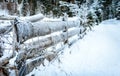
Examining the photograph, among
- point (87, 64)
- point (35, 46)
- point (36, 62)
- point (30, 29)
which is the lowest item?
point (87, 64)

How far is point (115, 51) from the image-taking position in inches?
255

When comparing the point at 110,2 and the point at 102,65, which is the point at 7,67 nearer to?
the point at 102,65

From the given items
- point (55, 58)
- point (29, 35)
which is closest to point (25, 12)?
point (55, 58)

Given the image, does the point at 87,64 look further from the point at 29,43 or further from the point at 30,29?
the point at 30,29

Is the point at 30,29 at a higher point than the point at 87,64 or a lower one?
higher

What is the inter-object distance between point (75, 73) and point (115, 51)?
247 cm

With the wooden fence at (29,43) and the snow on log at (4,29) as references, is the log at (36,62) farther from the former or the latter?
the snow on log at (4,29)

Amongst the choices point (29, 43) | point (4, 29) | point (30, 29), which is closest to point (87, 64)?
point (29, 43)

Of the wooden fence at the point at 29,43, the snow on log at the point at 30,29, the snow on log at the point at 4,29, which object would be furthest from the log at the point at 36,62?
the snow on log at the point at 4,29

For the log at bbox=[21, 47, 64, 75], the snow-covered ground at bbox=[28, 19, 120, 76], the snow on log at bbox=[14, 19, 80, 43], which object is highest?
the snow on log at bbox=[14, 19, 80, 43]

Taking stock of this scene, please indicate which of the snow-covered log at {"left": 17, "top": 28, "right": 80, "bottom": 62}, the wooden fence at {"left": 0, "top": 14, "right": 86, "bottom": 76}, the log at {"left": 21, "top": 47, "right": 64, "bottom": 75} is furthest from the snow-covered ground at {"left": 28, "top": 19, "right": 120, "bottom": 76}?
the snow-covered log at {"left": 17, "top": 28, "right": 80, "bottom": 62}

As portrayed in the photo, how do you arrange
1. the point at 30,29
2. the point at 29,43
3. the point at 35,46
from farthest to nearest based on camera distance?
the point at 35,46 < the point at 29,43 < the point at 30,29

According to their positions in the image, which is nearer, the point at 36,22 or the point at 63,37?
the point at 36,22

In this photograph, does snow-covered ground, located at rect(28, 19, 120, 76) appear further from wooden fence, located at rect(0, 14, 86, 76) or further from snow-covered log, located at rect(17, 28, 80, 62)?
snow-covered log, located at rect(17, 28, 80, 62)
